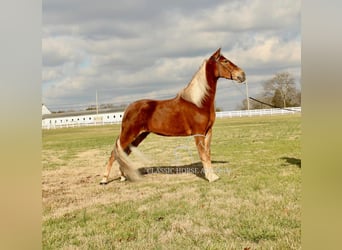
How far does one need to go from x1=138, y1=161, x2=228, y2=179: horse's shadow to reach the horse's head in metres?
0.68

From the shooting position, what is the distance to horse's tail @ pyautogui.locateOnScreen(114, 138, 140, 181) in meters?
2.77

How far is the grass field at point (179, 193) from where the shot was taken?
2477 mm

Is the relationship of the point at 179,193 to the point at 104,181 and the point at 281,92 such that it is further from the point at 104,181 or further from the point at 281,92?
the point at 281,92

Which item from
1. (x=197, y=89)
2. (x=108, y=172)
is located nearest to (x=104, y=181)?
(x=108, y=172)

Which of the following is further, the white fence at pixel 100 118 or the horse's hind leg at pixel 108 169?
the horse's hind leg at pixel 108 169

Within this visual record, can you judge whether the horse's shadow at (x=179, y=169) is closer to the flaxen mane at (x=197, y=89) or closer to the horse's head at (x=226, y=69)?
the flaxen mane at (x=197, y=89)

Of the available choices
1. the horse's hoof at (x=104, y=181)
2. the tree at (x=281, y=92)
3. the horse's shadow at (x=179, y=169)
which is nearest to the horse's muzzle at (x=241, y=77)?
the tree at (x=281, y=92)

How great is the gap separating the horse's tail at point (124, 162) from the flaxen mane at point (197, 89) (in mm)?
650

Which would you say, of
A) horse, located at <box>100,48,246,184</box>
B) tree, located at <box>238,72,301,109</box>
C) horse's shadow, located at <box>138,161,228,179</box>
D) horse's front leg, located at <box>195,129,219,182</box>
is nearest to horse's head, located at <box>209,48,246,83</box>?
horse, located at <box>100,48,246,184</box>

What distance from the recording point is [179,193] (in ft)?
9.02

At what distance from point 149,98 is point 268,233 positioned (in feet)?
4.32

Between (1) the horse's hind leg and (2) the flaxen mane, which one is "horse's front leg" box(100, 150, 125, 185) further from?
(2) the flaxen mane

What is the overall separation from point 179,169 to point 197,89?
0.66 meters
